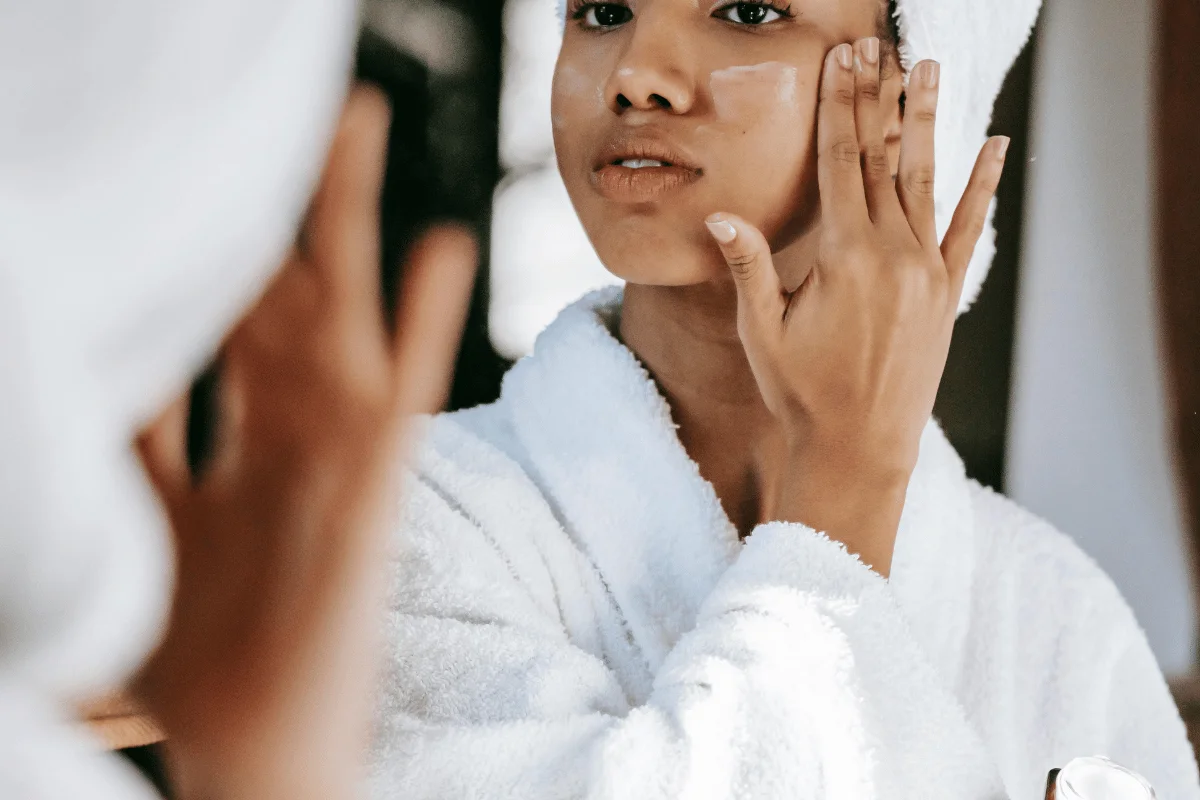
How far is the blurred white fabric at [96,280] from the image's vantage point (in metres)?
0.23

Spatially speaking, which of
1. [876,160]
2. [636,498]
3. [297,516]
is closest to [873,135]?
[876,160]

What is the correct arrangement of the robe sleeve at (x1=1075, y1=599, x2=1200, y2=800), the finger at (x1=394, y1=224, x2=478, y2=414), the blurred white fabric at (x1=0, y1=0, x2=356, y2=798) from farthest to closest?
the robe sleeve at (x1=1075, y1=599, x2=1200, y2=800), the finger at (x1=394, y1=224, x2=478, y2=414), the blurred white fabric at (x1=0, y1=0, x2=356, y2=798)

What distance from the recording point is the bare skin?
1.56ft

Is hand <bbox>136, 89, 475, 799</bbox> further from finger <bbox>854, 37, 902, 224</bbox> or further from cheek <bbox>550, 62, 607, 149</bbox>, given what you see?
finger <bbox>854, 37, 902, 224</bbox>

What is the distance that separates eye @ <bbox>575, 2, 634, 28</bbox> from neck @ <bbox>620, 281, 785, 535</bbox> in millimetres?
155

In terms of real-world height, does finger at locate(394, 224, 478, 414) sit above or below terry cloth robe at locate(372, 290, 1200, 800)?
above

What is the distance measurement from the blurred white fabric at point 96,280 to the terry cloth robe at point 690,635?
142 millimetres

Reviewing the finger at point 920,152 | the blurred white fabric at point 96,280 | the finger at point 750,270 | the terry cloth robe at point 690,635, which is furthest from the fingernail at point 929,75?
the blurred white fabric at point 96,280

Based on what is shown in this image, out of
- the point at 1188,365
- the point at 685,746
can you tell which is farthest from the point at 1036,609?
the point at 685,746

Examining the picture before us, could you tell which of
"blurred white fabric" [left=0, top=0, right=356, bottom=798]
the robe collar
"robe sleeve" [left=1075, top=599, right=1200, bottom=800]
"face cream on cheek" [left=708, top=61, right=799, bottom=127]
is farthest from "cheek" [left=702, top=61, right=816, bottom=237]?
"robe sleeve" [left=1075, top=599, right=1200, bottom=800]

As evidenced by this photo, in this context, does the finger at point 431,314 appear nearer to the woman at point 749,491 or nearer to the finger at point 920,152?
the woman at point 749,491

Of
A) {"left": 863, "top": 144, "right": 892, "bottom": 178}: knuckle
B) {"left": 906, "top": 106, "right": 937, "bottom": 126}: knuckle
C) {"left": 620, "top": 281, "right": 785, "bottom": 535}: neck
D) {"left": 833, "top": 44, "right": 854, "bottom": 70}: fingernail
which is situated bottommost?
{"left": 620, "top": 281, "right": 785, "bottom": 535}: neck

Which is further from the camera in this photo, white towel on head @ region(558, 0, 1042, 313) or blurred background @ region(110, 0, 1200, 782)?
blurred background @ region(110, 0, 1200, 782)

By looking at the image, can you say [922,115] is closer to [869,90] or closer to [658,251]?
[869,90]
